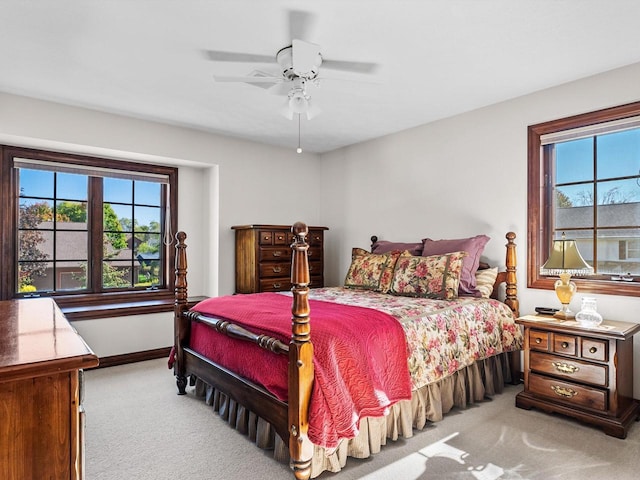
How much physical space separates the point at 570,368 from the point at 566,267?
2.24ft

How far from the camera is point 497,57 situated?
2721 millimetres

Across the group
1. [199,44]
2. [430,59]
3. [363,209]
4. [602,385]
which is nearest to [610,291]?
[602,385]

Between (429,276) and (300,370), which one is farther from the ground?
(429,276)

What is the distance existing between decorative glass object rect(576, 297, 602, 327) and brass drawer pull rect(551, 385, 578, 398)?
449mm

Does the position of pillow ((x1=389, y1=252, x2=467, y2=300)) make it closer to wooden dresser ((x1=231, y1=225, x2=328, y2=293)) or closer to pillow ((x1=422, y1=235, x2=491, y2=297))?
pillow ((x1=422, y1=235, x2=491, y2=297))

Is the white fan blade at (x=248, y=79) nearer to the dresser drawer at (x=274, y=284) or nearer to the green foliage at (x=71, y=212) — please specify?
the dresser drawer at (x=274, y=284)

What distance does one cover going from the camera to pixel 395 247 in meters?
4.14

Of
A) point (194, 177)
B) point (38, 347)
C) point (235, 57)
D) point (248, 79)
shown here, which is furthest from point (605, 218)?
point (194, 177)

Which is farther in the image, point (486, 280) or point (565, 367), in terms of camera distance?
point (486, 280)

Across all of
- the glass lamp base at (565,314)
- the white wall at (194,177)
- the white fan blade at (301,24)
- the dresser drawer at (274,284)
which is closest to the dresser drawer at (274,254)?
the dresser drawer at (274,284)

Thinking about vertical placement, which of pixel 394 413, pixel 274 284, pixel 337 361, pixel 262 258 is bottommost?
pixel 394 413

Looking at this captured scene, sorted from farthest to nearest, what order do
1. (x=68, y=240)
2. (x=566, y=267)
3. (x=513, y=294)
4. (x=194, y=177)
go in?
(x=194, y=177) → (x=68, y=240) → (x=513, y=294) → (x=566, y=267)

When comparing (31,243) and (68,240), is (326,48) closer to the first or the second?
(68,240)

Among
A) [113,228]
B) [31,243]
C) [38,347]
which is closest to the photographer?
[38,347]
